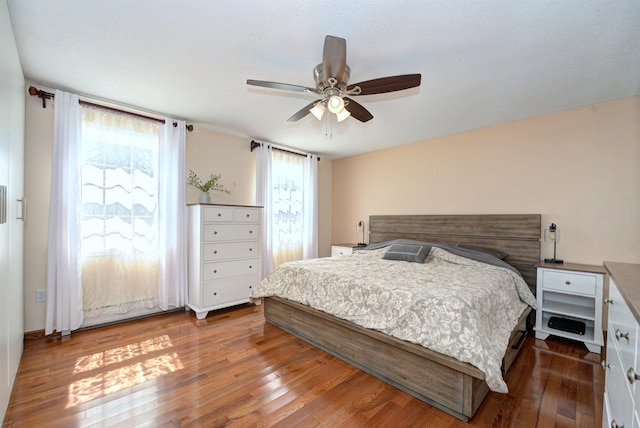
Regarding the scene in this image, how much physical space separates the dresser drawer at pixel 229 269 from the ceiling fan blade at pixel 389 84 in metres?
2.66

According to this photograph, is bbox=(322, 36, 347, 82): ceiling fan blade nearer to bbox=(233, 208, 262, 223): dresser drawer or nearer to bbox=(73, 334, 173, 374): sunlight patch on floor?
bbox=(233, 208, 262, 223): dresser drawer

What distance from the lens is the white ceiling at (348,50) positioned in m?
1.70

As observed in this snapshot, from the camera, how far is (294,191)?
4941 mm

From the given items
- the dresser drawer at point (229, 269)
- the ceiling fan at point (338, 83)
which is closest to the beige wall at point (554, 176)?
the ceiling fan at point (338, 83)

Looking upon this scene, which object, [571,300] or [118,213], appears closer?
[571,300]

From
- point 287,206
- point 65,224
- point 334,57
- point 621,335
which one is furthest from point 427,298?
point 65,224

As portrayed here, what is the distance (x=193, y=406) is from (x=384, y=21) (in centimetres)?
280

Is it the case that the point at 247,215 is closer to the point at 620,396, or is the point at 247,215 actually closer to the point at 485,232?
the point at 485,232

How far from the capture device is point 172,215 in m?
3.52

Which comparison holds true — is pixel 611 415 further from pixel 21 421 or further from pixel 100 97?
pixel 100 97

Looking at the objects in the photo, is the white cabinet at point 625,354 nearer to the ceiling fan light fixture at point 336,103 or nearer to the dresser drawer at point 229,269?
the ceiling fan light fixture at point 336,103

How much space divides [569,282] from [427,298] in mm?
1923

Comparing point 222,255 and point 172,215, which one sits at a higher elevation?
point 172,215

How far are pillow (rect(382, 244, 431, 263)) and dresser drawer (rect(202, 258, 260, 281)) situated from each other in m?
1.82
